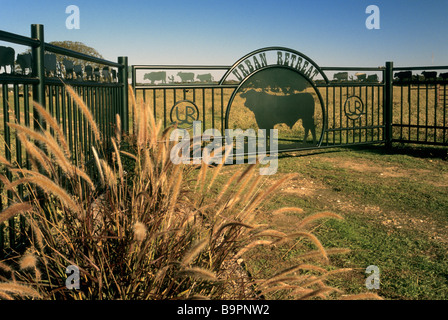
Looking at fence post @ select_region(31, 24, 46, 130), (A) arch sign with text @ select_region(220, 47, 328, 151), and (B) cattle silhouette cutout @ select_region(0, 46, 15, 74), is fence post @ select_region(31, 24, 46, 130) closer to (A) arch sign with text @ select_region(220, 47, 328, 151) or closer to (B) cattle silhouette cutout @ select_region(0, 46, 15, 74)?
(B) cattle silhouette cutout @ select_region(0, 46, 15, 74)

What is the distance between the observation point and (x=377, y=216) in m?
4.66

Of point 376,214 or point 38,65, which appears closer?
point 38,65

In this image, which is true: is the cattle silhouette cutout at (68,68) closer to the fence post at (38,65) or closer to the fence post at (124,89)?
the fence post at (38,65)

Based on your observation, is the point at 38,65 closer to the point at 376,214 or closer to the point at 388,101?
the point at 376,214

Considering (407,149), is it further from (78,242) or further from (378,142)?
(78,242)

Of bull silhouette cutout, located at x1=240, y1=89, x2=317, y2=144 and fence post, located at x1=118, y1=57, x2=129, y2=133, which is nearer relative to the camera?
fence post, located at x1=118, y1=57, x2=129, y2=133

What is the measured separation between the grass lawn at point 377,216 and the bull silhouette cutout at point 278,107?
83cm

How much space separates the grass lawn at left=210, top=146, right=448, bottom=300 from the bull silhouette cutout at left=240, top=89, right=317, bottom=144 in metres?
0.83

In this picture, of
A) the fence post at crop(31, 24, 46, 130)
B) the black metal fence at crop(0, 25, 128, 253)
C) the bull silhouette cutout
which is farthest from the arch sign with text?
the fence post at crop(31, 24, 46, 130)

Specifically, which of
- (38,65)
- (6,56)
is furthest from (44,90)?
(6,56)

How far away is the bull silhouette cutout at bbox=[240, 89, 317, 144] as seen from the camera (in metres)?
7.92

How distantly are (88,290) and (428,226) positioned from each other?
3727 millimetres

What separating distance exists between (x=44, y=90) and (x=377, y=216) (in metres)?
3.67
